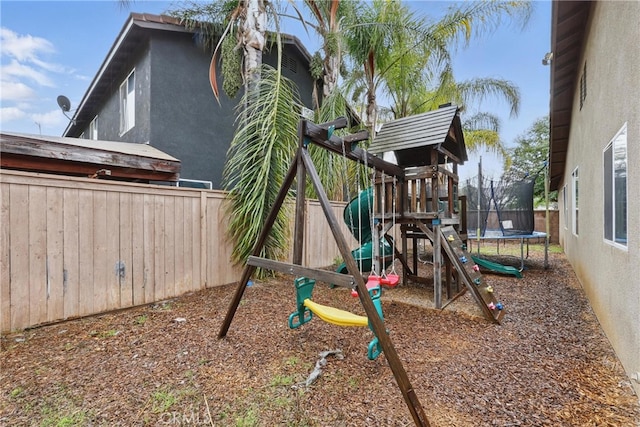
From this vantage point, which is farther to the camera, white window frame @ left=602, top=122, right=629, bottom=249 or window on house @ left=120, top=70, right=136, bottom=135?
window on house @ left=120, top=70, right=136, bottom=135

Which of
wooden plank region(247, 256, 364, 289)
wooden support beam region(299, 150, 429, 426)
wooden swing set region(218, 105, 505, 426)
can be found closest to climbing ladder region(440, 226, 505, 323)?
wooden swing set region(218, 105, 505, 426)

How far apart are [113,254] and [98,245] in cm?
19

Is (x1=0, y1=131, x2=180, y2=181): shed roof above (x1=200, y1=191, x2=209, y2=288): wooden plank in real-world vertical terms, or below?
above

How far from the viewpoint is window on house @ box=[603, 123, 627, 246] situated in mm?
2363

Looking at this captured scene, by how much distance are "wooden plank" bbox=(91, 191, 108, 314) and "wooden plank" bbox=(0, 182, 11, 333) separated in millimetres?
667

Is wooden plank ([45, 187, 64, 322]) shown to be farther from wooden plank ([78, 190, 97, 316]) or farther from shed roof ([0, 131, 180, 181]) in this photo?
shed roof ([0, 131, 180, 181])

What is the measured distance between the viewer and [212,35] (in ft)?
22.7

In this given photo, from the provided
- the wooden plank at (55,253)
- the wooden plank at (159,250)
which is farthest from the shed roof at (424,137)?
the wooden plank at (55,253)

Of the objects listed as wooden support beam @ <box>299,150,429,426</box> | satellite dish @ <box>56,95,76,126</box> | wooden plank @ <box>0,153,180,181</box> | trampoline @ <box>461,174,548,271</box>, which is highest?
satellite dish @ <box>56,95,76,126</box>

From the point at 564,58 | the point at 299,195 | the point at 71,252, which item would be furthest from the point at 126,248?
the point at 564,58

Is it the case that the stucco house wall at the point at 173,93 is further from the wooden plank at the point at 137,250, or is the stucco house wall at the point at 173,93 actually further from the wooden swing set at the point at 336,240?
the wooden swing set at the point at 336,240

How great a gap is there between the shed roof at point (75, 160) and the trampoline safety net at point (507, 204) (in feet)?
23.3

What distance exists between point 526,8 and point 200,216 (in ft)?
30.8

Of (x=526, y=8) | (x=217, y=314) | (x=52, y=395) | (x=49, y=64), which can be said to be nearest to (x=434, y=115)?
(x=217, y=314)
